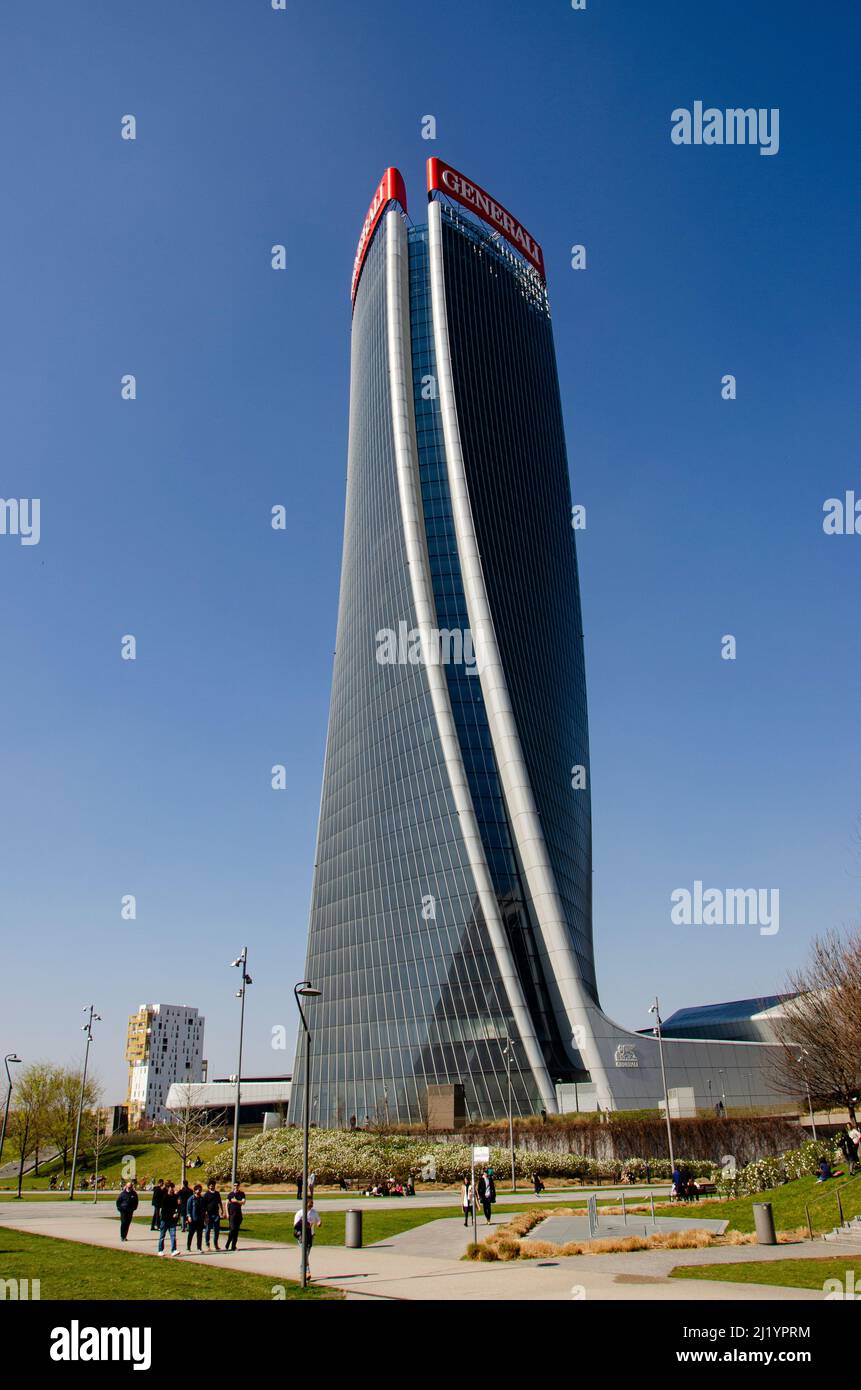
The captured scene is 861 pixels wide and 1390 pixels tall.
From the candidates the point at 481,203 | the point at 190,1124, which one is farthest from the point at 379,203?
the point at 190,1124

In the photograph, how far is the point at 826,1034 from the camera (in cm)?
5359

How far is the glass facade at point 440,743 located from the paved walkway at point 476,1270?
37196mm

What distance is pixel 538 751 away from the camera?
257 feet

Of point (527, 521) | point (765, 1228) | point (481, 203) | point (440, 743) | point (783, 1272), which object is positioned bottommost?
point (765, 1228)

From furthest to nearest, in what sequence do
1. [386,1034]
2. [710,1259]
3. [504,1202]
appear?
[386,1034] < [504,1202] < [710,1259]

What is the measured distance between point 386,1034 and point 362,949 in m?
8.51

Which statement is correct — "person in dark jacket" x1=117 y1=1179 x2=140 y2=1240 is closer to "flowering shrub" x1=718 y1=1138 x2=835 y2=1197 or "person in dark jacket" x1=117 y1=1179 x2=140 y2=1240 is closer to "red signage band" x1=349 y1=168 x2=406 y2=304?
"flowering shrub" x1=718 y1=1138 x2=835 y2=1197

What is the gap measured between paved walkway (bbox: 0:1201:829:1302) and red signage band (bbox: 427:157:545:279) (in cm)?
10443

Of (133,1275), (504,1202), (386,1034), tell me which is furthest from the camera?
(386,1034)

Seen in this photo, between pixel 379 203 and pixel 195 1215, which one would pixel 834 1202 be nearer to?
pixel 195 1215

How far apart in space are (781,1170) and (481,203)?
339ft

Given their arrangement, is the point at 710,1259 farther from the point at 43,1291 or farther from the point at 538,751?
the point at 538,751
